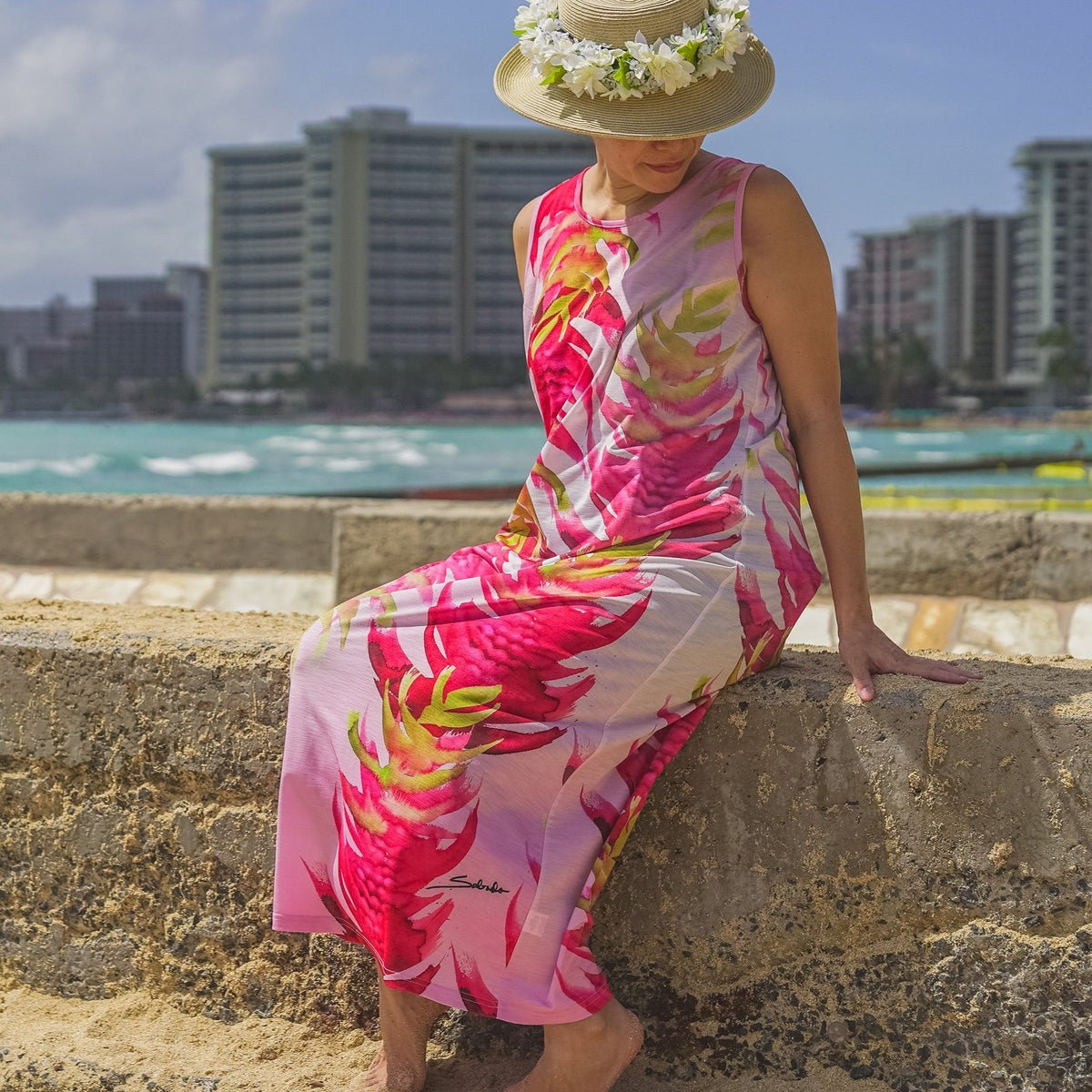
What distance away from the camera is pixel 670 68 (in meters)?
2.10

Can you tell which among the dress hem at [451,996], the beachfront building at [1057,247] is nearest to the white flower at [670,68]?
the dress hem at [451,996]

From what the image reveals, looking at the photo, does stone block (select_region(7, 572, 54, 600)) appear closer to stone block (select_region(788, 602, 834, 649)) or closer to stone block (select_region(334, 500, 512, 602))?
stone block (select_region(334, 500, 512, 602))

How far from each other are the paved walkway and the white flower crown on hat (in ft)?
8.39

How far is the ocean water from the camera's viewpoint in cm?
3547

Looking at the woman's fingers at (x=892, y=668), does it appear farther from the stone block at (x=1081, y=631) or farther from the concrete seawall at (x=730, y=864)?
the stone block at (x=1081, y=631)

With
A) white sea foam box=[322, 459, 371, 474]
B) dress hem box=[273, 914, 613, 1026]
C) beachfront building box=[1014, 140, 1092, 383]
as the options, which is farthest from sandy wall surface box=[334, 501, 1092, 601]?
beachfront building box=[1014, 140, 1092, 383]

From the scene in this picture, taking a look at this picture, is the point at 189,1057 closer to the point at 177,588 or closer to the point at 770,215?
the point at 770,215

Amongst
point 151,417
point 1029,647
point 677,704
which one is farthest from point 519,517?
point 151,417

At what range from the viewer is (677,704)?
2008mm

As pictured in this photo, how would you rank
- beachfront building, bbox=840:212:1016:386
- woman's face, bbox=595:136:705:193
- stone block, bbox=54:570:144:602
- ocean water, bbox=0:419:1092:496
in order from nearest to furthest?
woman's face, bbox=595:136:705:193 < stone block, bbox=54:570:144:602 < ocean water, bbox=0:419:1092:496 < beachfront building, bbox=840:212:1016:386

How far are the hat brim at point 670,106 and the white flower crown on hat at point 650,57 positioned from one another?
0.02 meters

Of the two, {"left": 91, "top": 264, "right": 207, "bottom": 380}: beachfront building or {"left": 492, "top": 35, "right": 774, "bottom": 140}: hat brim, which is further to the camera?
{"left": 91, "top": 264, "right": 207, "bottom": 380}: beachfront building

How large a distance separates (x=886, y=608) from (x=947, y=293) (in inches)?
4558

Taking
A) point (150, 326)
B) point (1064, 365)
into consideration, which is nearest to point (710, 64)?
point (1064, 365)
